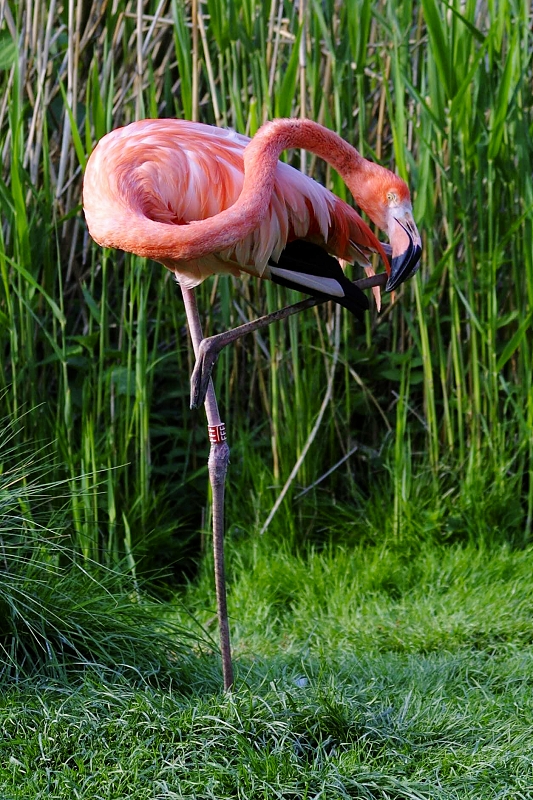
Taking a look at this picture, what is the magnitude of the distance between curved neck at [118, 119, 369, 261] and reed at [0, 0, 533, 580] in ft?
2.84

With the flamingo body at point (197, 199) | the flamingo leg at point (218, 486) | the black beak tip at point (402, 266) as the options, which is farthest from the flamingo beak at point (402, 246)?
the flamingo leg at point (218, 486)

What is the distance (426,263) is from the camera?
3.53 metres

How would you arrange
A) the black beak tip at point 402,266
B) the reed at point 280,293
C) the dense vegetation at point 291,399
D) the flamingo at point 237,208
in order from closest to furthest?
the flamingo at point 237,208
the black beak tip at point 402,266
the dense vegetation at point 291,399
the reed at point 280,293

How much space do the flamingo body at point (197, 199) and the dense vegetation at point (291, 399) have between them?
0.74m

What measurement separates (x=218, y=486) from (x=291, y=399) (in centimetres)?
126

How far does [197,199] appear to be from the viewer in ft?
7.14

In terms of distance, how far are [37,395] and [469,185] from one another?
174 centimetres

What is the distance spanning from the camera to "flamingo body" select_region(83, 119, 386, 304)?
205cm

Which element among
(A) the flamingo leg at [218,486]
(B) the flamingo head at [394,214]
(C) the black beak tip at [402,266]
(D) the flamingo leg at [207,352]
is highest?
(B) the flamingo head at [394,214]

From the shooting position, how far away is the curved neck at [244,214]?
6.23ft

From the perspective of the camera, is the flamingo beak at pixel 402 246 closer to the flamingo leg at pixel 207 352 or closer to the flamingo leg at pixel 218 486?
the flamingo leg at pixel 207 352

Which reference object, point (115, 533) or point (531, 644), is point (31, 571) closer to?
point (115, 533)

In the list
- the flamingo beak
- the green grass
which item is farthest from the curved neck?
the green grass

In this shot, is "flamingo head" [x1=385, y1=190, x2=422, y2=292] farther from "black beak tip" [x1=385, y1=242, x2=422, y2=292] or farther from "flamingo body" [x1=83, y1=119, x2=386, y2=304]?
"flamingo body" [x1=83, y1=119, x2=386, y2=304]
